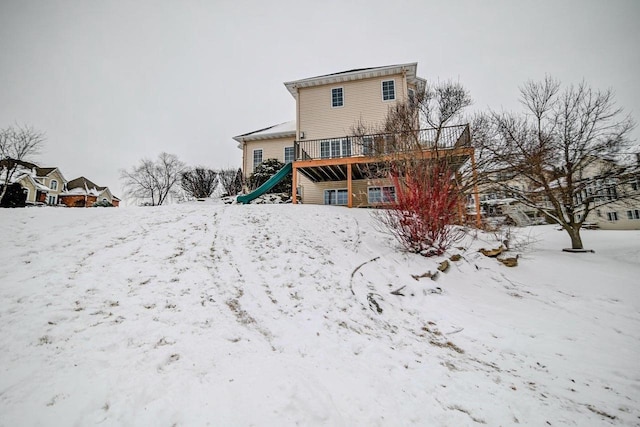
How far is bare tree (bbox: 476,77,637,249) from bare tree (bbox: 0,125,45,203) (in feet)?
101

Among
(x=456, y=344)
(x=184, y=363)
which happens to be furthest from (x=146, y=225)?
(x=456, y=344)

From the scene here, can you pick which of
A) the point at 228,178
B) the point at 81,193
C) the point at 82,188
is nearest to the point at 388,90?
the point at 228,178

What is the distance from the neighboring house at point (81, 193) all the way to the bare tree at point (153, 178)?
383 cm

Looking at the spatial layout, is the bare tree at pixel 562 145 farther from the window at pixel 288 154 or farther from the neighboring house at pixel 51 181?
the neighboring house at pixel 51 181

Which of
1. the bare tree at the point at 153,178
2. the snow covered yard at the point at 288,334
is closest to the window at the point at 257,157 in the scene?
the snow covered yard at the point at 288,334

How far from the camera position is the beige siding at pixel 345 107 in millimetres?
14584

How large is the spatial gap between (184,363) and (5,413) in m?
1.13

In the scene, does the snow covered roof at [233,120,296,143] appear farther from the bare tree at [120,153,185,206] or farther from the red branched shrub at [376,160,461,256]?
the bare tree at [120,153,185,206]

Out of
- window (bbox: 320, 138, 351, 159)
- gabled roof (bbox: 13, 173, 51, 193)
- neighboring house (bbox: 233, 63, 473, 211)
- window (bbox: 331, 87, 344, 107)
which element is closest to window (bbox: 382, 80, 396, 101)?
neighboring house (bbox: 233, 63, 473, 211)

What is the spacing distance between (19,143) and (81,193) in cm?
A: 1930

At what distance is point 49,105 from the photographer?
24.5 m

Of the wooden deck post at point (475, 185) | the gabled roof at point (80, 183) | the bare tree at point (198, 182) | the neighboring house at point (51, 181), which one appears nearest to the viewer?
the wooden deck post at point (475, 185)

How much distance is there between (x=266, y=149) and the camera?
701 inches

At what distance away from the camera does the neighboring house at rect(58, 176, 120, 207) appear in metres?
33.3
